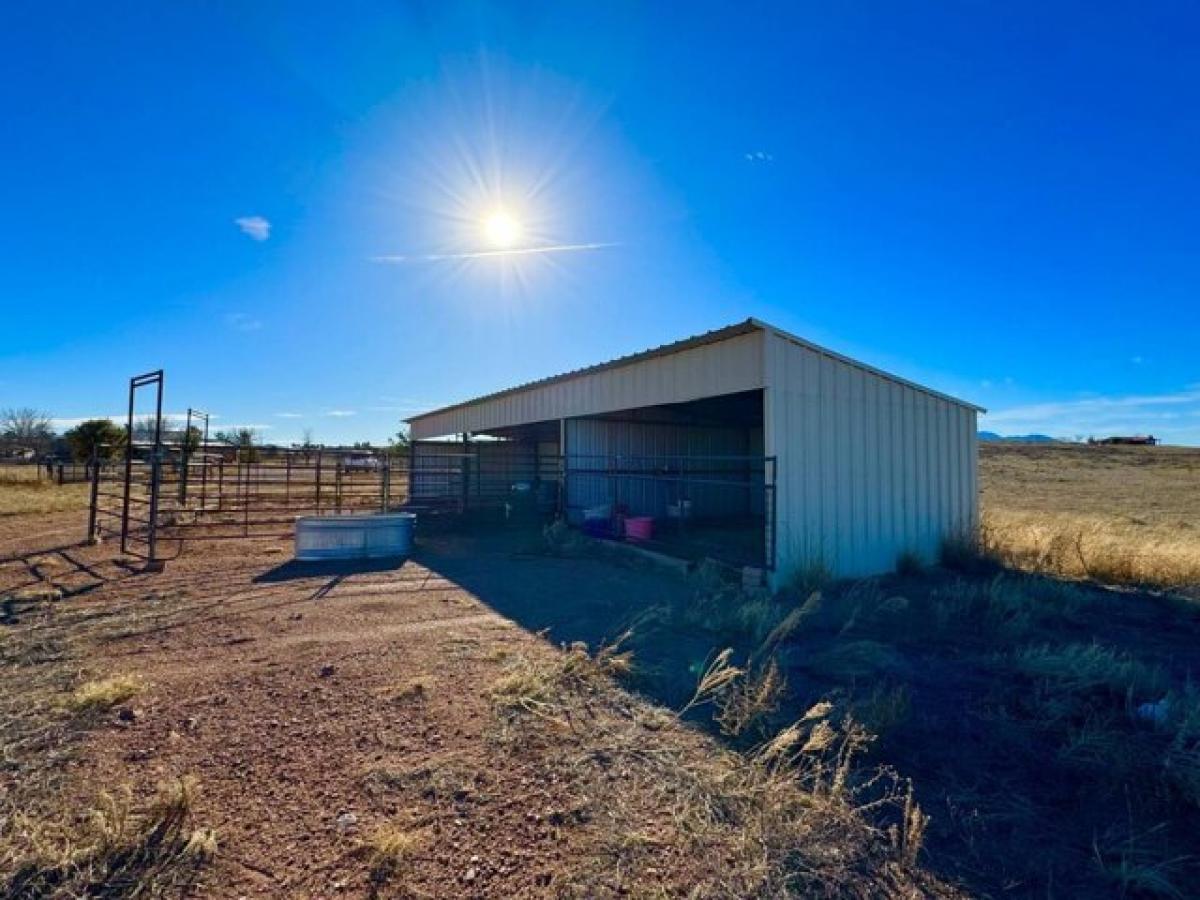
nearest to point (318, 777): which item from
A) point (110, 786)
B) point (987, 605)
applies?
point (110, 786)

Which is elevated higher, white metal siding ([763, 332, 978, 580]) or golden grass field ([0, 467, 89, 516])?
white metal siding ([763, 332, 978, 580])

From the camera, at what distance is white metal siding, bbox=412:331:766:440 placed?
7.79m

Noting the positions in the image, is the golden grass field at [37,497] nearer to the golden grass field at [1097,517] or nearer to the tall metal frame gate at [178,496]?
the tall metal frame gate at [178,496]

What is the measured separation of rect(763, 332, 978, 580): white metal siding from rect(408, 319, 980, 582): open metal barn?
24 millimetres

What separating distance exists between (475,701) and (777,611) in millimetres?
3432

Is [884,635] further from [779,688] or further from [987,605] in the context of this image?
[779,688]

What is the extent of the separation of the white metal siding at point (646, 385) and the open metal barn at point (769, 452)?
3cm

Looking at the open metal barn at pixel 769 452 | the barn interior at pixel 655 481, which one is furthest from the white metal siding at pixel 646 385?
the barn interior at pixel 655 481

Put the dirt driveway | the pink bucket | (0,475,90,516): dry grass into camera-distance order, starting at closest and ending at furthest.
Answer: the dirt driveway < the pink bucket < (0,475,90,516): dry grass

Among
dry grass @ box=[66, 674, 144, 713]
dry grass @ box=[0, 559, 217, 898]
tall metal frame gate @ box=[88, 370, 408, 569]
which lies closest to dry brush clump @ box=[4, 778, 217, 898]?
dry grass @ box=[0, 559, 217, 898]

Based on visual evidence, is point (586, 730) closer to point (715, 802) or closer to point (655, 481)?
point (715, 802)

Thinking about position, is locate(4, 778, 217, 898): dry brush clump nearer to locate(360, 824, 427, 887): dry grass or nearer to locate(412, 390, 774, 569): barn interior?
locate(360, 824, 427, 887): dry grass

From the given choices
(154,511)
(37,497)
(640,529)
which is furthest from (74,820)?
(37,497)

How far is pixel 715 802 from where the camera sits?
8.50 feet
